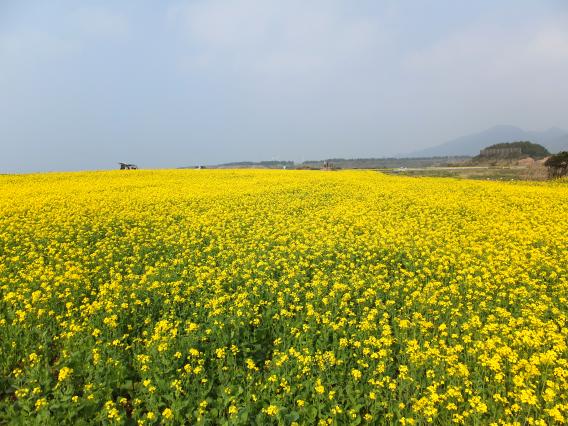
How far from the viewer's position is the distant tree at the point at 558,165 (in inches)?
1342

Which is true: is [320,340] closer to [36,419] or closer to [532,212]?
[36,419]

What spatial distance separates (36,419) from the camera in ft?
16.0

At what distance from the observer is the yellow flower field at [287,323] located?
5262mm

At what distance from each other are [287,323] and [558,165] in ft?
125

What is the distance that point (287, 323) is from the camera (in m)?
7.30

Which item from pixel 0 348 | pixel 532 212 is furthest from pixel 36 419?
pixel 532 212

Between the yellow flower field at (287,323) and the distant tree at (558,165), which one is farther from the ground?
the distant tree at (558,165)

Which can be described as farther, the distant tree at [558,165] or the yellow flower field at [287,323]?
the distant tree at [558,165]

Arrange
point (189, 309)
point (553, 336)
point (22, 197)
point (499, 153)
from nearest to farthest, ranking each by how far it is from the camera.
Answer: point (553, 336) < point (189, 309) < point (22, 197) < point (499, 153)

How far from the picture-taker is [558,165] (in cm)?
3444

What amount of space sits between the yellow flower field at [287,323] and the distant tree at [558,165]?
2408 centimetres

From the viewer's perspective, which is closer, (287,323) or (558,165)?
(287,323)

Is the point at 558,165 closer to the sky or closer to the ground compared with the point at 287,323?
closer to the sky

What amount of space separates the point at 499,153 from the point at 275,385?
96177 millimetres
